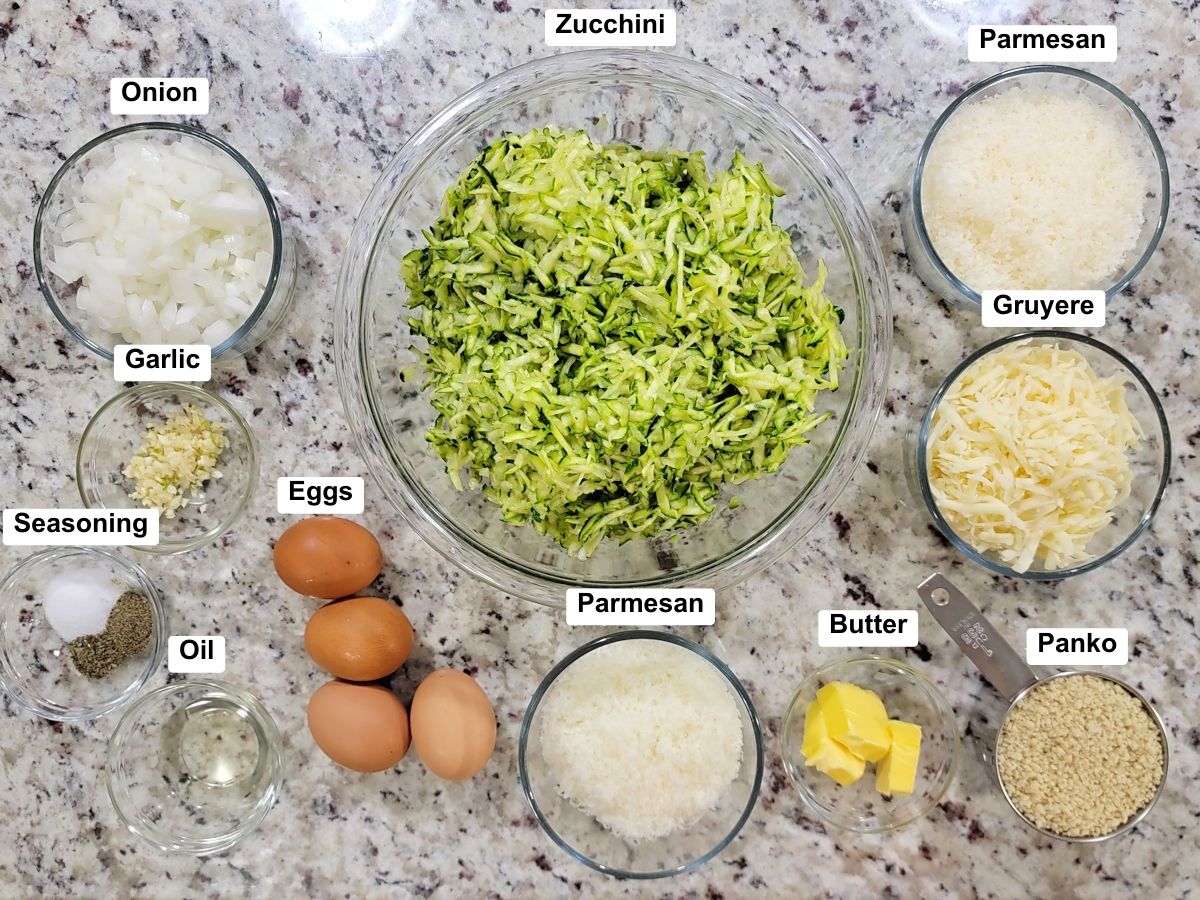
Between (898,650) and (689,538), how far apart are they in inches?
18.2

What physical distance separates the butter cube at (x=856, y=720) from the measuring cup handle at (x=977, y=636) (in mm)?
186

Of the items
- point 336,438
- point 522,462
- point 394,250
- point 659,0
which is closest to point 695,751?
point 522,462

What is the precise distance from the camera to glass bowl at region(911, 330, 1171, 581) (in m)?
1.60

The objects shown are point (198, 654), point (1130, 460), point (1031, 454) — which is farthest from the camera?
point (198, 654)

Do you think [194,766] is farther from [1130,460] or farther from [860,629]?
[1130,460]

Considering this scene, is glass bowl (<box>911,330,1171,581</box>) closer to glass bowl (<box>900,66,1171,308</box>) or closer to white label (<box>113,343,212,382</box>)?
glass bowl (<box>900,66,1171,308</box>)

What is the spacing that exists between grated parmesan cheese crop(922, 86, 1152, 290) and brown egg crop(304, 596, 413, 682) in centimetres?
109

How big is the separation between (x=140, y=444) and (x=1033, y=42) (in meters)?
1.72

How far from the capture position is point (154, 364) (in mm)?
1672

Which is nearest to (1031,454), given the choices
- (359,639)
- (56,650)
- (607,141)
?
(607,141)

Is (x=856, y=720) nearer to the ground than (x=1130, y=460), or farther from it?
nearer to the ground

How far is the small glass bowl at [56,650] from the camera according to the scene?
5.72ft

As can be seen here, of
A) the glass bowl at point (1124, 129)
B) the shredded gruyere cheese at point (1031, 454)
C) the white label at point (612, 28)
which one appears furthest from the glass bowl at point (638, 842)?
the white label at point (612, 28)

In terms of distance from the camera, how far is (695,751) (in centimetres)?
161
